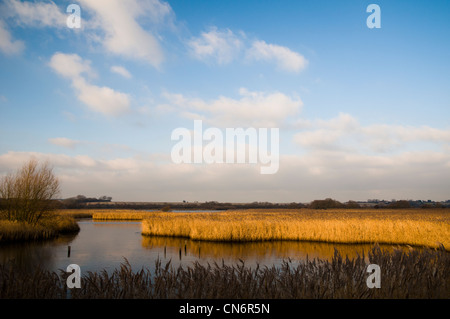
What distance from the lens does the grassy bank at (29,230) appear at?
78.0 feet

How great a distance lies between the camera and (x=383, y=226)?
991 inches

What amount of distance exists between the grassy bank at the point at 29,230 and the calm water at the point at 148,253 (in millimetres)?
1733

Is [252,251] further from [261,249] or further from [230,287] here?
[230,287]

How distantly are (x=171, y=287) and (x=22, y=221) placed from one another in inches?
1012

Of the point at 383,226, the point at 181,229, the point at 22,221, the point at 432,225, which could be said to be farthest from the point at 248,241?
the point at 22,221

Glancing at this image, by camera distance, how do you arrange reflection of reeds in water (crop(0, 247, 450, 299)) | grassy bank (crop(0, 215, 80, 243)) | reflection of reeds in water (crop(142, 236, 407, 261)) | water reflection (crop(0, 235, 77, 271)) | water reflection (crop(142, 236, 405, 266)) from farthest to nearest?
grassy bank (crop(0, 215, 80, 243)), reflection of reeds in water (crop(142, 236, 407, 261)), water reflection (crop(142, 236, 405, 266)), water reflection (crop(0, 235, 77, 271)), reflection of reeds in water (crop(0, 247, 450, 299))

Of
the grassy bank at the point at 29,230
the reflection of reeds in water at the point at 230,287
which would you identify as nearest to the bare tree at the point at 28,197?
the grassy bank at the point at 29,230

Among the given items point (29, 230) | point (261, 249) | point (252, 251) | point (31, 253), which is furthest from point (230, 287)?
point (29, 230)

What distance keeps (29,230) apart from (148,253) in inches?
468

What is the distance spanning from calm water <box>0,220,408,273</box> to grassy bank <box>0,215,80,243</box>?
5.69 ft

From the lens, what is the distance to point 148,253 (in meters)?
20.3

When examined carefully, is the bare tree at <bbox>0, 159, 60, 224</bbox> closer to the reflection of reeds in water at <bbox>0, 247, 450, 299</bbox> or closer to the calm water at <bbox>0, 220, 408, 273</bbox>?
the calm water at <bbox>0, 220, 408, 273</bbox>

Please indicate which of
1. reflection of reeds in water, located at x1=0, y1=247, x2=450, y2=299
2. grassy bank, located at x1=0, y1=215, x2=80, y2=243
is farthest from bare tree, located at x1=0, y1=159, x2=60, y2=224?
reflection of reeds in water, located at x1=0, y1=247, x2=450, y2=299

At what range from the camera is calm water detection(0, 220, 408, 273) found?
16812 mm
